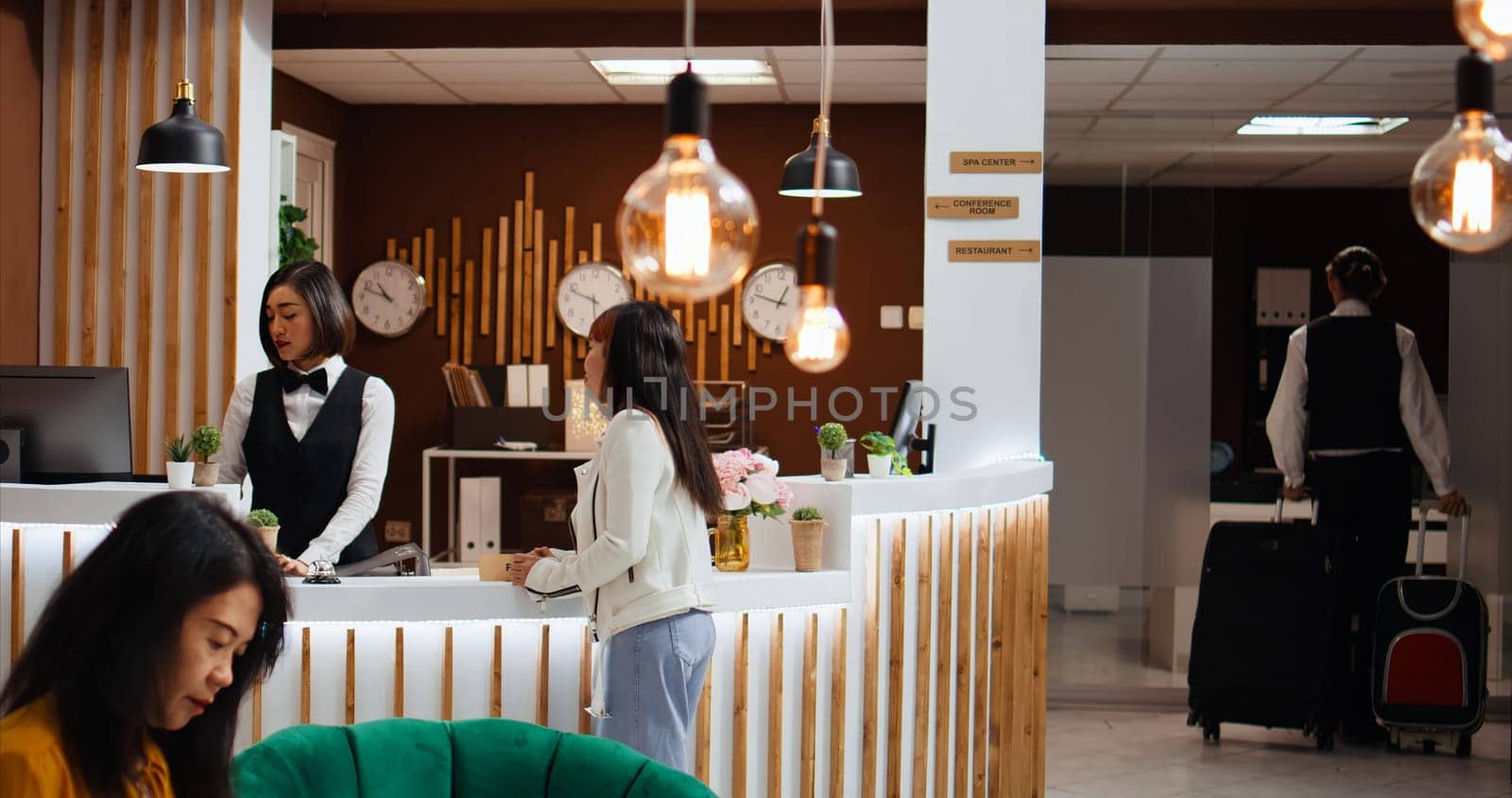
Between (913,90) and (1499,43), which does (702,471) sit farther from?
(913,90)

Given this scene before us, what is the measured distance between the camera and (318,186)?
845 cm

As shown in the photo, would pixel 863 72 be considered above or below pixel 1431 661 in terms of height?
above

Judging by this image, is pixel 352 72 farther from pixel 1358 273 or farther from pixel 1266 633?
pixel 1266 633

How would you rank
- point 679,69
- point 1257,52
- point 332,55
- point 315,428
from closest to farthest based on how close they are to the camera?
point 315,428, point 1257,52, point 332,55, point 679,69

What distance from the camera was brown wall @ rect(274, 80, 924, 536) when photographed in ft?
28.1

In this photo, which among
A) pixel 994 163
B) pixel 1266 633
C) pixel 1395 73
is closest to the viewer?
pixel 994 163

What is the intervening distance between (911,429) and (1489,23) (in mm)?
3178

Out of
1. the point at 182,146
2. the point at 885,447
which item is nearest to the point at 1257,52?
the point at 885,447

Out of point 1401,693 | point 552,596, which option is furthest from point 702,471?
point 1401,693

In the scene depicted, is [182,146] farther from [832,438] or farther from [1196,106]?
[1196,106]

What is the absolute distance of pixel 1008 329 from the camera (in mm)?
5129

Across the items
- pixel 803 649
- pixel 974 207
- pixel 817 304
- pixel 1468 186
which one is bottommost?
pixel 803 649

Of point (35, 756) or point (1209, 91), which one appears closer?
point (35, 756)

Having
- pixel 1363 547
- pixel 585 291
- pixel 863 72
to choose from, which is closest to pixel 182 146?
pixel 863 72
